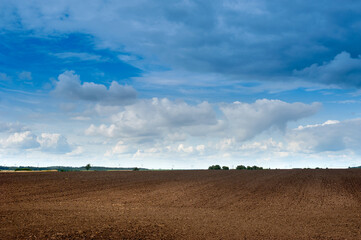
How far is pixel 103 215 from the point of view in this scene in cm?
2020

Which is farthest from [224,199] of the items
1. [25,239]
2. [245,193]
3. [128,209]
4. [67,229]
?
[25,239]

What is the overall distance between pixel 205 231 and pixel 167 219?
3.53 meters

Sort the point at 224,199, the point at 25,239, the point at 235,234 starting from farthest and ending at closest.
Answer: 1. the point at 224,199
2. the point at 235,234
3. the point at 25,239

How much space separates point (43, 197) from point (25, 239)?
1622 cm

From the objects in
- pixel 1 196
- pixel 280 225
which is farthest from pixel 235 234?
pixel 1 196

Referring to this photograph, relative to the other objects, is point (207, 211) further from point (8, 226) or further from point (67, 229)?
point (8, 226)

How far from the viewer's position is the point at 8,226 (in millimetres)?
16031

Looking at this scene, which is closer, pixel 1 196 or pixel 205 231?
pixel 205 231

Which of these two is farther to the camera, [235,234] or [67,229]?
[235,234]

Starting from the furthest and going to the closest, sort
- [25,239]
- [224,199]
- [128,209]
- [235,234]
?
[224,199] → [128,209] → [235,234] → [25,239]

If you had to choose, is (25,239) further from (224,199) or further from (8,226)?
(224,199)

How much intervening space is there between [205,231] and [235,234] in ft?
5.39

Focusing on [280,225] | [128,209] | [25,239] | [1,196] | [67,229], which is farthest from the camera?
[1,196]

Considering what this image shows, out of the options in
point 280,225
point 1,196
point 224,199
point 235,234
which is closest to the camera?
point 235,234
